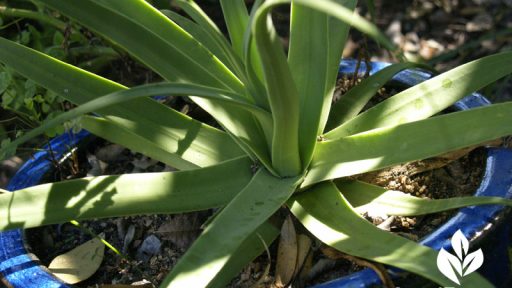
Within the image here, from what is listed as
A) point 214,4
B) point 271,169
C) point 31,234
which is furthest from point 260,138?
point 214,4

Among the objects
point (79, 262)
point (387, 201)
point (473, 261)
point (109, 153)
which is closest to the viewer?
point (473, 261)

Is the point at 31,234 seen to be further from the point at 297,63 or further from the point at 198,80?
the point at 297,63

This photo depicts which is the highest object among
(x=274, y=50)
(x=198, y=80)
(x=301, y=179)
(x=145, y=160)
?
Result: (x=274, y=50)

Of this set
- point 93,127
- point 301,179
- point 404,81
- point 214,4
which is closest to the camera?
point 301,179

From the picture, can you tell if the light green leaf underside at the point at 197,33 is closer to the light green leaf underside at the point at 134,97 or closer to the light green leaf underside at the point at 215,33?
the light green leaf underside at the point at 215,33

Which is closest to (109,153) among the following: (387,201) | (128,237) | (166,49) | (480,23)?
(128,237)

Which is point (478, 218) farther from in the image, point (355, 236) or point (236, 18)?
point (236, 18)
